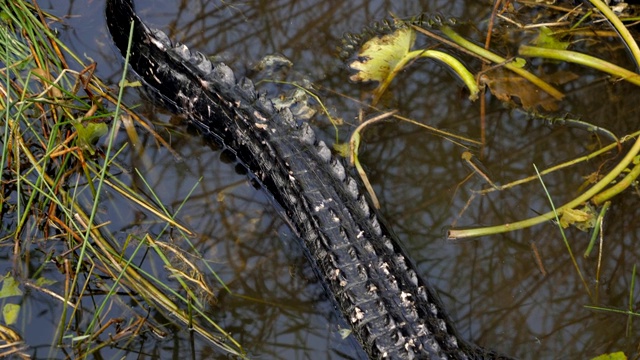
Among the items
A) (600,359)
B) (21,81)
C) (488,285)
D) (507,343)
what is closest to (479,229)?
(488,285)

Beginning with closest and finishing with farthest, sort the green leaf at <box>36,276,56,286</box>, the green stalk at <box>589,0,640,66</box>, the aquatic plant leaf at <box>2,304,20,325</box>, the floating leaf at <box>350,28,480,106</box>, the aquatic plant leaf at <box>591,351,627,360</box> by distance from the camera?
1. the aquatic plant leaf at <box>591,351,627,360</box>
2. the aquatic plant leaf at <box>2,304,20,325</box>
3. the green leaf at <box>36,276,56,286</box>
4. the green stalk at <box>589,0,640,66</box>
5. the floating leaf at <box>350,28,480,106</box>

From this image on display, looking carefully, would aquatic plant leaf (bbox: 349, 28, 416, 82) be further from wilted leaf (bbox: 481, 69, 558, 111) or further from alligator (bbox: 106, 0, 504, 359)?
alligator (bbox: 106, 0, 504, 359)

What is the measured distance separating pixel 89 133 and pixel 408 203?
1600 mm

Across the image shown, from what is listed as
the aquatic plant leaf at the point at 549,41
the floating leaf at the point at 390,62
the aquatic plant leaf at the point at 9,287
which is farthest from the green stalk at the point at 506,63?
the aquatic plant leaf at the point at 9,287

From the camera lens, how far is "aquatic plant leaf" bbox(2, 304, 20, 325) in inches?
141

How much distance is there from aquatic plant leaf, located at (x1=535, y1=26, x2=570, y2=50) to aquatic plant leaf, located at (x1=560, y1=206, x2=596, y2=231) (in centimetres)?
106

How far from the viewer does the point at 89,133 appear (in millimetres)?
3996

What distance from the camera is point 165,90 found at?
13.9 feet

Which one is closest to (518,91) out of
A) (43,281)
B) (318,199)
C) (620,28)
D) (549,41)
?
(549,41)

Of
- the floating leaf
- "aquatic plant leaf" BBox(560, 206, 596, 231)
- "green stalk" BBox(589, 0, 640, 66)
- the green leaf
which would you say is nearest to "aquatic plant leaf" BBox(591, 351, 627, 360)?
"aquatic plant leaf" BBox(560, 206, 596, 231)

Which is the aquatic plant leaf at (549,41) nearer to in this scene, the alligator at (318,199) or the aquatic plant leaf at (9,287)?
the alligator at (318,199)

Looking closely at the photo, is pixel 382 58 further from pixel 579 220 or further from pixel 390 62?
pixel 579 220

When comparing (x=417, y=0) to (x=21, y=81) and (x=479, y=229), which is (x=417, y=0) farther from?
(x=21, y=81)

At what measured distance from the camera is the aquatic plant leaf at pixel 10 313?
3578mm
